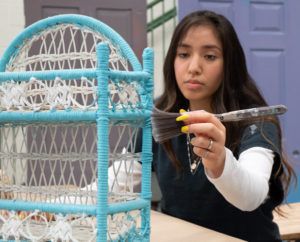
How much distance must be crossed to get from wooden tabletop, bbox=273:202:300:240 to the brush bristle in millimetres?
797

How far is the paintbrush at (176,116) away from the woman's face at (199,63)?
1.25 feet

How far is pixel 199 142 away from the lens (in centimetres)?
75

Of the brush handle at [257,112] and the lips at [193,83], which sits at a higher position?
the lips at [193,83]

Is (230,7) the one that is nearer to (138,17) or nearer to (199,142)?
(138,17)

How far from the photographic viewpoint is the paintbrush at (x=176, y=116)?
723 millimetres

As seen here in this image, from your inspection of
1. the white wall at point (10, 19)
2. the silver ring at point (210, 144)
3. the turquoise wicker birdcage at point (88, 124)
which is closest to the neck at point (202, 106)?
the turquoise wicker birdcage at point (88, 124)

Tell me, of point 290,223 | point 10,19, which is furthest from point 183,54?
point 10,19

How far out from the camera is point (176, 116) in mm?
725

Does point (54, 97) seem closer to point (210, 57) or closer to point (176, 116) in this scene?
point (176, 116)

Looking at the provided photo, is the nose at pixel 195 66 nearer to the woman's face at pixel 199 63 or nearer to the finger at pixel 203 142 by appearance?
the woman's face at pixel 199 63

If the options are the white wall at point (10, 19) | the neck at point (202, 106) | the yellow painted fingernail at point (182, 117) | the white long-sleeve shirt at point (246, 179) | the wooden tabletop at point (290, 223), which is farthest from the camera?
the white wall at point (10, 19)

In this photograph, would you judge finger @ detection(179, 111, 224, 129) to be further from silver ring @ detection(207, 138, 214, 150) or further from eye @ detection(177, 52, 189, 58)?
eye @ detection(177, 52, 189, 58)

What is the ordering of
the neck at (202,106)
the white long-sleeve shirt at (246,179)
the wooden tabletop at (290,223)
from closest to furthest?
the white long-sleeve shirt at (246,179), the neck at (202,106), the wooden tabletop at (290,223)

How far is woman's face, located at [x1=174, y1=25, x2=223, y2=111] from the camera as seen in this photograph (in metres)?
1.13
